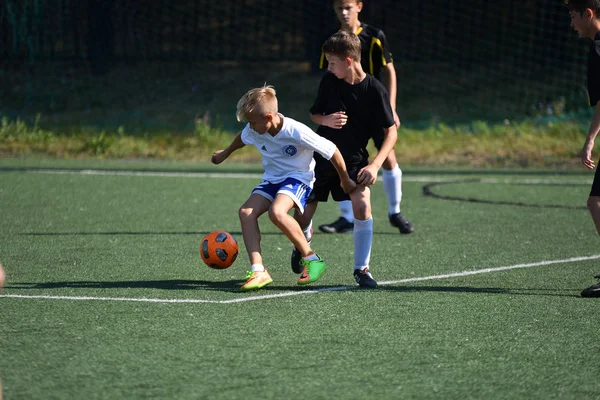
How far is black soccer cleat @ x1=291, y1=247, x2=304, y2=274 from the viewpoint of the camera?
255 inches

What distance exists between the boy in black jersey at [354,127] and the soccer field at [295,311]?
35cm

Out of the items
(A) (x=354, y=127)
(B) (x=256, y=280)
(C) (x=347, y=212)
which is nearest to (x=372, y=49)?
(C) (x=347, y=212)

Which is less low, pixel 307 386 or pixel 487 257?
pixel 307 386

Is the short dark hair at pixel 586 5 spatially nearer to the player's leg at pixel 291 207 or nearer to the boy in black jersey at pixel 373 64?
the player's leg at pixel 291 207

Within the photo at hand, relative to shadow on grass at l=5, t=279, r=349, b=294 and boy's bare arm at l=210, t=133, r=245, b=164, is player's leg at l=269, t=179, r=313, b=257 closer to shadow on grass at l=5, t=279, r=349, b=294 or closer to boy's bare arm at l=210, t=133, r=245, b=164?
shadow on grass at l=5, t=279, r=349, b=294

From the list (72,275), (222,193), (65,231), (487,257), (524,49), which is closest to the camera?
(72,275)

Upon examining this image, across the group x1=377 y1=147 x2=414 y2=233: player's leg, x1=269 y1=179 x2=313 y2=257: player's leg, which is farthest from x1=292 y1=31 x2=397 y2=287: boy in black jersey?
x1=377 y1=147 x2=414 y2=233: player's leg

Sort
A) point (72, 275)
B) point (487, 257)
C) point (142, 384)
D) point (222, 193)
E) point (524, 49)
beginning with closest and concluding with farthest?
point (142, 384) < point (72, 275) < point (487, 257) < point (222, 193) < point (524, 49)

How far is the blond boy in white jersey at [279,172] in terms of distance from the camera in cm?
602

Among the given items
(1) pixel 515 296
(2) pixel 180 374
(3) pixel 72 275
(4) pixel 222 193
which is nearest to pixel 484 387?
(2) pixel 180 374

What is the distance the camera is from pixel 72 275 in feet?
21.5

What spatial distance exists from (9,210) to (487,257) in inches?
186

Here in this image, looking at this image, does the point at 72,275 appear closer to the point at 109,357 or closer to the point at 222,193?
the point at 109,357

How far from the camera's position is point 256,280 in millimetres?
5988
